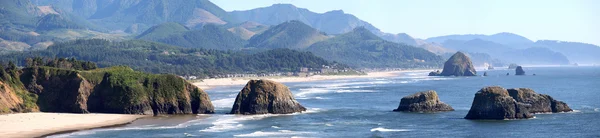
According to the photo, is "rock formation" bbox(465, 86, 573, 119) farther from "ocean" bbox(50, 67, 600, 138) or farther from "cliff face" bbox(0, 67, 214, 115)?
"cliff face" bbox(0, 67, 214, 115)

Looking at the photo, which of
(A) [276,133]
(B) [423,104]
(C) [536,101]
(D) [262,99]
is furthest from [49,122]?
(C) [536,101]

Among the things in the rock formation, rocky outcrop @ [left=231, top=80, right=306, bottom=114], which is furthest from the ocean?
rocky outcrop @ [left=231, top=80, right=306, bottom=114]

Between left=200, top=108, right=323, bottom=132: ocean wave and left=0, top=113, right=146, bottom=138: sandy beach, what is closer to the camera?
left=0, top=113, right=146, bottom=138: sandy beach

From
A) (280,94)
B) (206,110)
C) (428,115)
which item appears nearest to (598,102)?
(428,115)

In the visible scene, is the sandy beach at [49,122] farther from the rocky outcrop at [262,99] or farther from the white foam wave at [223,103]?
the white foam wave at [223,103]

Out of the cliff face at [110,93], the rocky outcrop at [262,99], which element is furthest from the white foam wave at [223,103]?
the rocky outcrop at [262,99]

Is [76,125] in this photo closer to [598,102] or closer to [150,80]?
[150,80]
